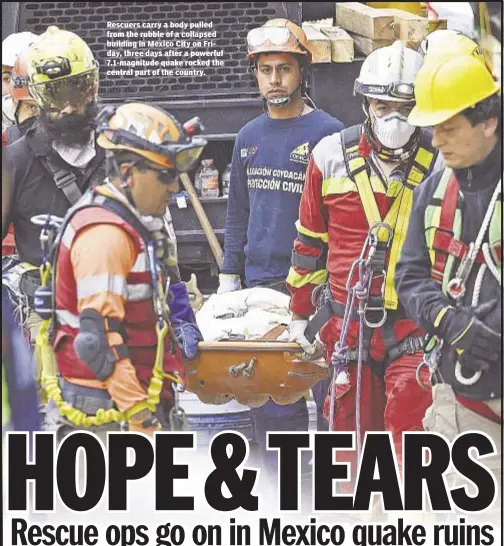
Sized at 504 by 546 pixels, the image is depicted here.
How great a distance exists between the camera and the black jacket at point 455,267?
6461 mm

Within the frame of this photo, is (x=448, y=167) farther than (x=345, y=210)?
No

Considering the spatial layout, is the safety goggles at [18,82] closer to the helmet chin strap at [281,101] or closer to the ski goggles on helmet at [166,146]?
the helmet chin strap at [281,101]

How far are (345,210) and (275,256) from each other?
993 millimetres

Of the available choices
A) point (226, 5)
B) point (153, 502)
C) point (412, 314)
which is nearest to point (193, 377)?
point (153, 502)

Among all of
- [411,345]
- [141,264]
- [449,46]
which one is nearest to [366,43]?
[449,46]

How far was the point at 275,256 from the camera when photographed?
331 inches

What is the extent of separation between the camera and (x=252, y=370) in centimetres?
775

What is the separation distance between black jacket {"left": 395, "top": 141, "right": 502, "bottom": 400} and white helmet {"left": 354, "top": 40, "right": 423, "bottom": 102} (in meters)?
0.63

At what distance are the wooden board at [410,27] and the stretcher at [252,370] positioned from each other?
2.34 metres

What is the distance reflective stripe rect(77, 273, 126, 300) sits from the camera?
20.2 ft

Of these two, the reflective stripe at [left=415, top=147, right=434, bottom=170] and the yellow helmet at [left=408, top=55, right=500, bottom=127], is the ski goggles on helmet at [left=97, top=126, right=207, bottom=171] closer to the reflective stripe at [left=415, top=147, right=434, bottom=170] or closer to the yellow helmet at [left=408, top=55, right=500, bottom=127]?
the yellow helmet at [left=408, top=55, right=500, bottom=127]

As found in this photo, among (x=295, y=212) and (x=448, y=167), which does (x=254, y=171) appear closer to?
(x=295, y=212)

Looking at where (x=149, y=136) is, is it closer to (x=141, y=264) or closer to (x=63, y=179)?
(x=141, y=264)

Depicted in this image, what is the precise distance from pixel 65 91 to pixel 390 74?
1.30m
